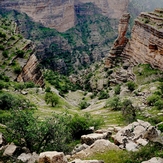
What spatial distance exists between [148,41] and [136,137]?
57.1 m

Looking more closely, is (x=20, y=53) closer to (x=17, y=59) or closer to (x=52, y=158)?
(x=17, y=59)

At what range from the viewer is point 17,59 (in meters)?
79.9

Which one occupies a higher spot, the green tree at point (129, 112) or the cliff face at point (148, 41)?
the cliff face at point (148, 41)

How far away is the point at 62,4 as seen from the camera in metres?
194

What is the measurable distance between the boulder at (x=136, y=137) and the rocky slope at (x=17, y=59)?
4974 cm

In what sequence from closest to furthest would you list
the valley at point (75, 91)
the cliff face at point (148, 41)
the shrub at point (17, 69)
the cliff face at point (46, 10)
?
1. the valley at point (75, 91)
2. the shrub at point (17, 69)
3. the cliff face at point (148, 41)
4. the cliff face at point (46, 10)

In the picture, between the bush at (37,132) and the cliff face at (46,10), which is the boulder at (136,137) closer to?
the bush at (37,132)

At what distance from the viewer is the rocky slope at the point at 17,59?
246 feet


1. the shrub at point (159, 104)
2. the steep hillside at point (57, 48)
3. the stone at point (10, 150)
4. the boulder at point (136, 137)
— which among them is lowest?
the steep hillside at point (57, 48)

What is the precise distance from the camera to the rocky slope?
74.9 meters

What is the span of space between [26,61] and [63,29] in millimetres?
121382

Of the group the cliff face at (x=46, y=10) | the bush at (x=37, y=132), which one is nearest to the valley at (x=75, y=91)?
the bush at (x=37, y=132)

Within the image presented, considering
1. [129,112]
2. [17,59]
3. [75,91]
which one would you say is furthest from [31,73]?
[129,112]

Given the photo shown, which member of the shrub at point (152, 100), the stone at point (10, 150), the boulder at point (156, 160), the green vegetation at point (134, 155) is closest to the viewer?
the boulder at point (156, 160)
